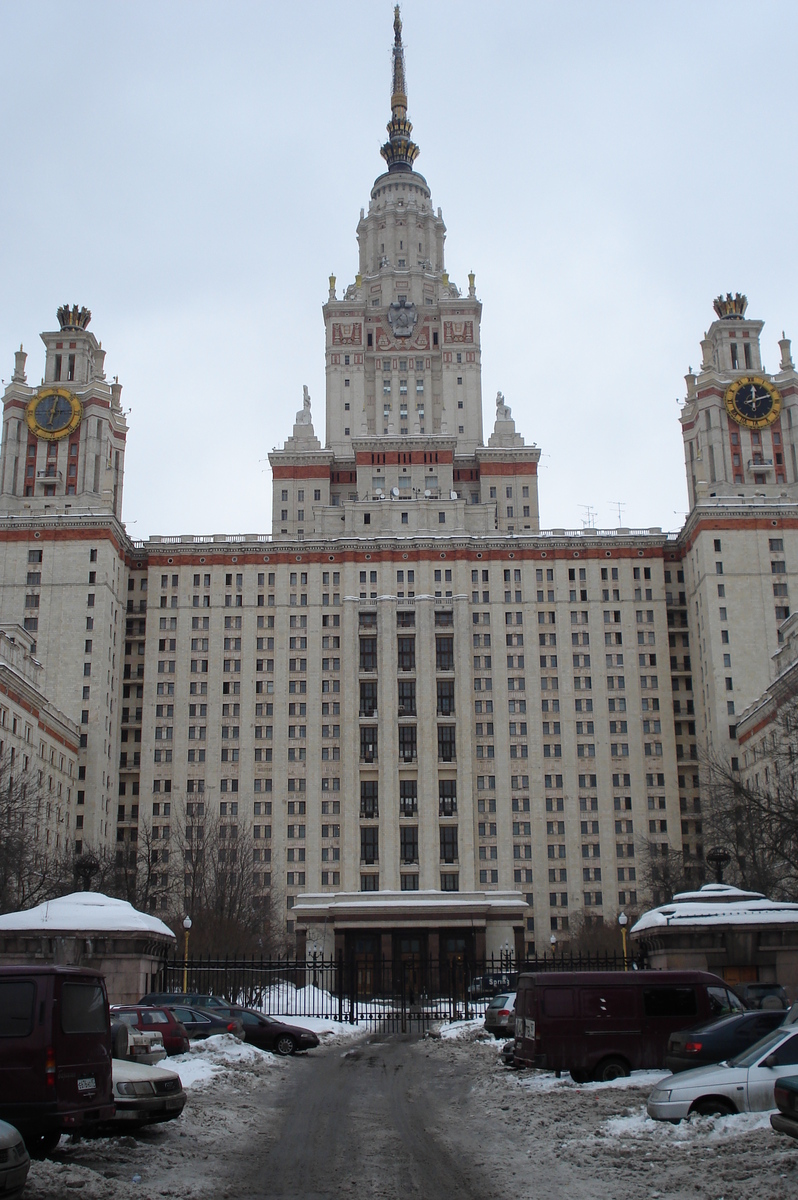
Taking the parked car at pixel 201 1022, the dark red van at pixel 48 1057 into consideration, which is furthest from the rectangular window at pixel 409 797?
the dark red van at pixel 48 1057

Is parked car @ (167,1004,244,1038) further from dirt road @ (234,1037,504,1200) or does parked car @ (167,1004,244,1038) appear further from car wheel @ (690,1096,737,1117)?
car wheel @ (690,1096,737,1117)

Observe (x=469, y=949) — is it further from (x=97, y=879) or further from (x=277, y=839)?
(x=97, y=879)

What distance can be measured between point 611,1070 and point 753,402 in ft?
330

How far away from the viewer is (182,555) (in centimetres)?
12044

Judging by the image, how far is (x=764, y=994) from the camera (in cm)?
3123

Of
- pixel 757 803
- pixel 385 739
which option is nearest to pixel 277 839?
pixel 385 739

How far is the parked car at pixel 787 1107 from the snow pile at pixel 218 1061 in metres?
13.7

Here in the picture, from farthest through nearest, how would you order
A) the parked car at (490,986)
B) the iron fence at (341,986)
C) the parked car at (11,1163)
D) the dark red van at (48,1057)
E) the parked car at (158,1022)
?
the parked car at (490,986)
the iron fence at (341,986)
the parked car at (158,1022)
the dark red van at (48,1057)
the parked car at (11,1163)

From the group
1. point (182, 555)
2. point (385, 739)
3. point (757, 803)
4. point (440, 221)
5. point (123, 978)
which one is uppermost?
point (440, 221)

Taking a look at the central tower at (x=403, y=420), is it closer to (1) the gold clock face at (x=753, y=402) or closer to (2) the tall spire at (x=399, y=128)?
(2) the tall spire at (x=399, y=128)

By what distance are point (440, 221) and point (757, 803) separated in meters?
124

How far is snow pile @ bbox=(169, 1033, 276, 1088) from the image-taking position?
27.9 meters

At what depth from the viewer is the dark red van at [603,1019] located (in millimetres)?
26859

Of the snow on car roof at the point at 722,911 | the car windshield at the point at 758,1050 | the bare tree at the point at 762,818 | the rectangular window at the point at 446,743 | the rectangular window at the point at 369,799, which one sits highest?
the rectangular window at the point at 446,743
